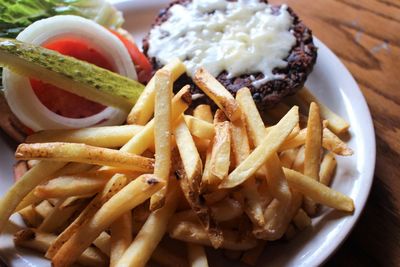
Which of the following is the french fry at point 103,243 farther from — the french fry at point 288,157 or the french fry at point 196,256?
the french fry at point 288,157

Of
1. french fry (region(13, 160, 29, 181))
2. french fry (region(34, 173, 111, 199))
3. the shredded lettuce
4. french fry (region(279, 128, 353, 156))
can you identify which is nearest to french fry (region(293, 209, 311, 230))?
french fry (region(279, 128, 353, 156))

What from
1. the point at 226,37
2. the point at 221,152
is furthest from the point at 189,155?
the point at 226,37

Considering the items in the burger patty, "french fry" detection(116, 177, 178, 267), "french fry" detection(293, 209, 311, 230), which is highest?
the burger patty

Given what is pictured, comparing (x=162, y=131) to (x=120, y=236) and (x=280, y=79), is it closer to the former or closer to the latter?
(x=120, y=236)

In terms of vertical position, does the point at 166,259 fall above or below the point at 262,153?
below

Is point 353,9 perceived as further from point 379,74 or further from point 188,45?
point 188,45

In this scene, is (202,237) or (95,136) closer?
(202,237)

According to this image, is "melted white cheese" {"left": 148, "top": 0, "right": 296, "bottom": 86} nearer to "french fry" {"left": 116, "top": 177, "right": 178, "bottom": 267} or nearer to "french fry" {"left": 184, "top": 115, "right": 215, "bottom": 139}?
"french fry" {"left": 184, "top": 115, "right": 215, "bottom": 139}
